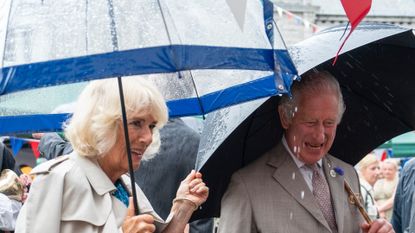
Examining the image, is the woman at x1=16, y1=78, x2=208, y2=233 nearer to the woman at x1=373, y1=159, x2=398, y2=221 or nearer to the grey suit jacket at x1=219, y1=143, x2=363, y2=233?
the grey suit jacket at x1=219, y1=143, x2=363, y2=233

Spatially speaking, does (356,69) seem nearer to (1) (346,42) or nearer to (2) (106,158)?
(1) (346,42)

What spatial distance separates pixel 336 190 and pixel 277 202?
345 millimetres

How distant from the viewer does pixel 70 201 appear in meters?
3.63

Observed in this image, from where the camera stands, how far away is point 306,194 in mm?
4277

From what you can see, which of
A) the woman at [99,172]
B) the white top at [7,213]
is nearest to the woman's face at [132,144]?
the woman at [99,172]

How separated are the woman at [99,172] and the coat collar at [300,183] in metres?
0.47

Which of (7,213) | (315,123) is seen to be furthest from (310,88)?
(7,213)

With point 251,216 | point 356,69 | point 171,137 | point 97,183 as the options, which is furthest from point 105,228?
point 171,137

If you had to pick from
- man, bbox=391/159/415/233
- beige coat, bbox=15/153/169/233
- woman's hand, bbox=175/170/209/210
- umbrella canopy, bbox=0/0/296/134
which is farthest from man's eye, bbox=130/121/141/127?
man, bbox=391/159/415/233

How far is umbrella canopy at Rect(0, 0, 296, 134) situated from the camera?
10.4ft

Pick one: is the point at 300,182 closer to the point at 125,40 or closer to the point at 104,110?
the point at 104,110

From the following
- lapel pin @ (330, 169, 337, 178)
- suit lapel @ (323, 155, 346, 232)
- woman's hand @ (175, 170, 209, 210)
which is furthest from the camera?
lapel pin @ (330, 169, 337, 178)

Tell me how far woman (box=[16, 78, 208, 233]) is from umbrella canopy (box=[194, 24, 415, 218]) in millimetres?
365

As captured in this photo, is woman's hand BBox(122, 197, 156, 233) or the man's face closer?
woman's hand BBox(122, 197, 156, 233)
